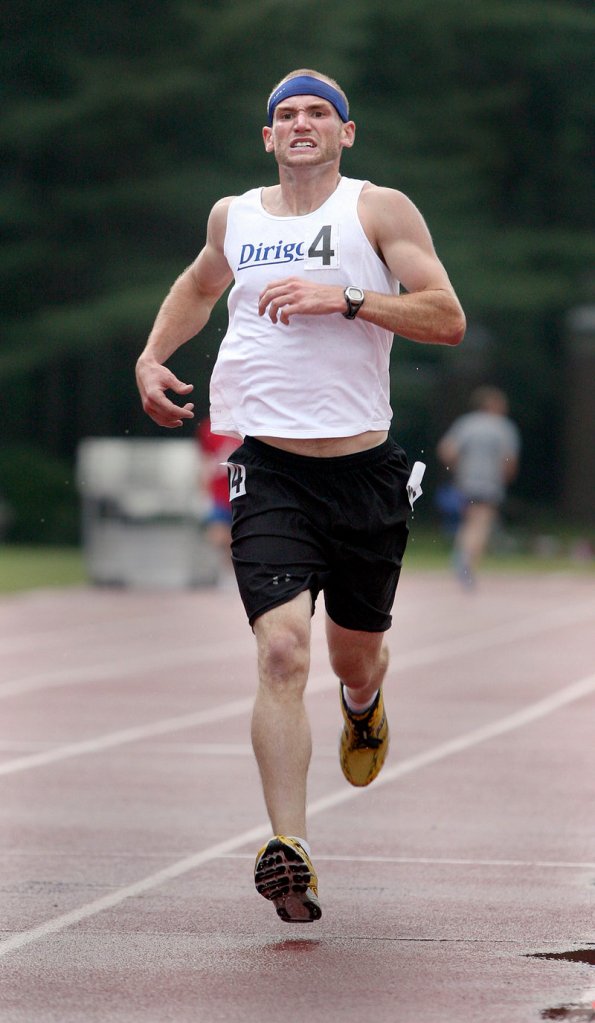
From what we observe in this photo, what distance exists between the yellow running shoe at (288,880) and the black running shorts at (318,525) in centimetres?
73

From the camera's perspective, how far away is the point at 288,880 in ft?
17.6

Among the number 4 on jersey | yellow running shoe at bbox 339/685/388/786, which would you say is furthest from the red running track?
the number 4 on jersey

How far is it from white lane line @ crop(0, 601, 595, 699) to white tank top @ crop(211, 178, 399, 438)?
5.94 m

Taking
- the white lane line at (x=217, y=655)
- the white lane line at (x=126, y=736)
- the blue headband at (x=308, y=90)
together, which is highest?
the blue headband at (x=308, y=90)

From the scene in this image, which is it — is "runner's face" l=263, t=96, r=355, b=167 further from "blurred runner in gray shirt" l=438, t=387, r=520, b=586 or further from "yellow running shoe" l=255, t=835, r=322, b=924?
"blurred runner in gray shirt" l=438, t=387, r=520, b=586

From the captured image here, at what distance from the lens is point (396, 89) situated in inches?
1457

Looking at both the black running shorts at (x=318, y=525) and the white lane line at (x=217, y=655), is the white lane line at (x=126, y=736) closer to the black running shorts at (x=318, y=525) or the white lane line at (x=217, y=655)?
the white lane line at (x=217, y=655)

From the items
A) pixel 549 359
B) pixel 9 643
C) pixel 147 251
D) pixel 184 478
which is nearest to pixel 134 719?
pixel 9 643

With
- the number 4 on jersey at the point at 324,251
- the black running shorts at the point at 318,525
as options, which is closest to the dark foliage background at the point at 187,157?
the black running shorts at the point at 318,525

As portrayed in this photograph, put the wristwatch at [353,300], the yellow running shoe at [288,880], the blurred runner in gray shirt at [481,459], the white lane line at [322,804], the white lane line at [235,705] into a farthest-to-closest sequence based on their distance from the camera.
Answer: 1. the blurred runner in gray shirt at [481,459]
2. the white lane line at [235,705]
3. the wristwatch at [353,300]
4. the white lane line at [322,804]
5. the yellow running shoe at [288,880]

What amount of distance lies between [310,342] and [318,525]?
0.52 metres

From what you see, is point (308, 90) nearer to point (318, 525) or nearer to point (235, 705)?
point (318, 525)

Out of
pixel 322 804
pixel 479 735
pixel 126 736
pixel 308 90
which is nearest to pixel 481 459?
pixel 479 735

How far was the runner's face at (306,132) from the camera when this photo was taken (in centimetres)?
603
